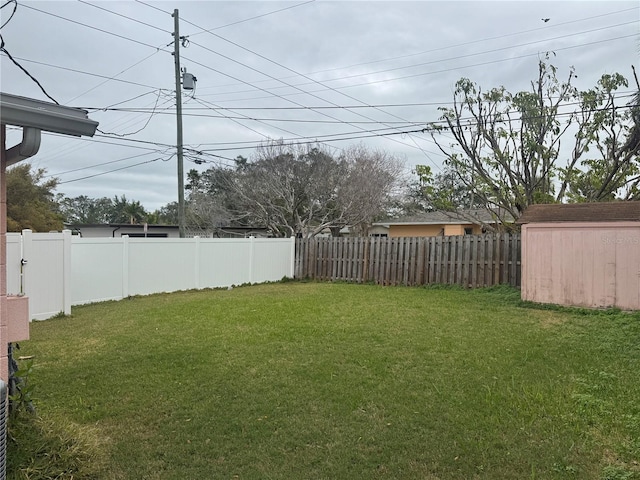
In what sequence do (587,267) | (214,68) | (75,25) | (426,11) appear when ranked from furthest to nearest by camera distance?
1. (214,68)
2. (75,25)
3. (426,11)
4. (587,267)

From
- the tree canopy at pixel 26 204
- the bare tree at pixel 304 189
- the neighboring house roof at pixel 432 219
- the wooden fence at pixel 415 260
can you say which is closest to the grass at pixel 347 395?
the wooden fence at pixel 415 260

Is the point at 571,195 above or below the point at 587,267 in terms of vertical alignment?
above

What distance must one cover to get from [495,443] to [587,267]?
622 cm

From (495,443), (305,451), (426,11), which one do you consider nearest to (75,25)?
(426,11)

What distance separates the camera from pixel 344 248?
542 inches

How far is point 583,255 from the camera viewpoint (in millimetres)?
7992

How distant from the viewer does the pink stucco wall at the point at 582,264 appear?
755 cm

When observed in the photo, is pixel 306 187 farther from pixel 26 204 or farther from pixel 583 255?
pixel 583 255

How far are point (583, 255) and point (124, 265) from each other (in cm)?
937

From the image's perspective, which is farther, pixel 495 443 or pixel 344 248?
pixel 344 248

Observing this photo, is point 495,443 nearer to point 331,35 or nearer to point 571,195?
point 331,35

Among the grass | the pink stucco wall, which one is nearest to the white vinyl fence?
the grass

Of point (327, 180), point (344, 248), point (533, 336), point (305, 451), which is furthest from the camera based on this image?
point (327, 180)

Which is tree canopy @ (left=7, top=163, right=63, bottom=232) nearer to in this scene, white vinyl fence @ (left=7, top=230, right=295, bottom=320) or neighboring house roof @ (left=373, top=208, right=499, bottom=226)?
white vinyl fence @ (left=7, top=230, right=295, bottom=320)
